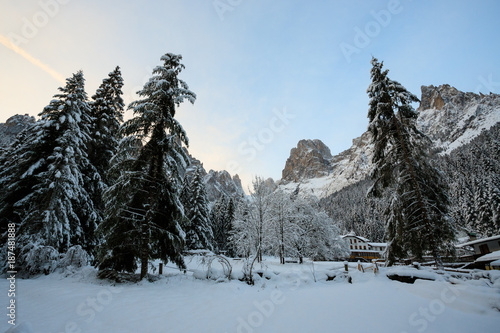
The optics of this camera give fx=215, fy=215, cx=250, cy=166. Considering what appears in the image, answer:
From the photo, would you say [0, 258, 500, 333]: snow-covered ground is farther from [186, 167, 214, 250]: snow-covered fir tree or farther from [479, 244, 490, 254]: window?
[479, 244, 490, 254]: window

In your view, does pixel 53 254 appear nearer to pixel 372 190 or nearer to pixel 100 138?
pixel 100 138

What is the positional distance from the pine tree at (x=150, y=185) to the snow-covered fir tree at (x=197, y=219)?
18221mm

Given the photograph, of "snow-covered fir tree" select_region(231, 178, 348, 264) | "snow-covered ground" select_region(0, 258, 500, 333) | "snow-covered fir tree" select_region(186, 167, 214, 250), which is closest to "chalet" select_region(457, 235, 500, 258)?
"snow-covered fir tree" select_region(231, 178, 348, 264)

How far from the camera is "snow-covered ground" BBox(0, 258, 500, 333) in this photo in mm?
4680

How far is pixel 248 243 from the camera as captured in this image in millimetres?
26297

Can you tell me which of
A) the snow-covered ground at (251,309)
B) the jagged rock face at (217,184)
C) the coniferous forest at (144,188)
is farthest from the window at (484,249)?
the jagged rock face at (217,184)

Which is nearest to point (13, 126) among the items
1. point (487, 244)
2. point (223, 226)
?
point (223, 226)

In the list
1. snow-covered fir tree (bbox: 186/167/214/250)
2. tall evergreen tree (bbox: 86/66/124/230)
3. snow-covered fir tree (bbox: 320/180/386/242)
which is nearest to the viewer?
tall evergreen tree (bbox: 86/66/124/230)

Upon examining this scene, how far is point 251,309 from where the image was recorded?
6.72 metres

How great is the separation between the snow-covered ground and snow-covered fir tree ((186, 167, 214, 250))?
20.1m

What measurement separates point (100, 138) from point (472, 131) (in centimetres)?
26376

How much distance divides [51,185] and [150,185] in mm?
6025

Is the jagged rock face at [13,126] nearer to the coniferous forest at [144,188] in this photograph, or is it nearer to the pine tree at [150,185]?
the coniferous forest at [144,188]

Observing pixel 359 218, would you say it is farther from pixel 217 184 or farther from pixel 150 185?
pixel 217 184
